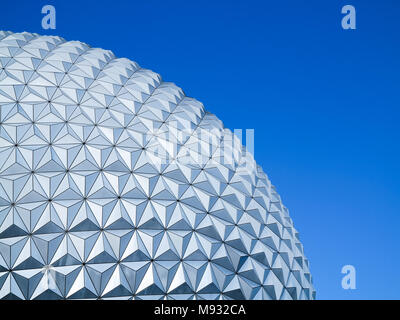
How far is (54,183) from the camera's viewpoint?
14.8 metres

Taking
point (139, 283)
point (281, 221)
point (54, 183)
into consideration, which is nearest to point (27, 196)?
point (54, 183)

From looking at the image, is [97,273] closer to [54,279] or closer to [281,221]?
[54,279]

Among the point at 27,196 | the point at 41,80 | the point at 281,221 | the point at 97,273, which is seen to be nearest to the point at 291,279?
the point at 281,221

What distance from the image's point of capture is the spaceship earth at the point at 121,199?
13.8 m

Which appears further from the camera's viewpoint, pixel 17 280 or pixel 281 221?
pixel 281 221

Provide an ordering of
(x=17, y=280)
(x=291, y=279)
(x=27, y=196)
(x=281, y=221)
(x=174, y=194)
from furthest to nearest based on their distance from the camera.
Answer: (x=281, y=221), (x=291, y=279), (x=174, y=194), (x=27, y=196), (x=17, y=280)

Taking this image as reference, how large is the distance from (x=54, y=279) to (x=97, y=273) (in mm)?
1276

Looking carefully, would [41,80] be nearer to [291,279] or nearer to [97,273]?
[97,273]

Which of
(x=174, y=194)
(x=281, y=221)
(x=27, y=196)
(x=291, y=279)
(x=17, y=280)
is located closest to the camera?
(x=17, y=280)

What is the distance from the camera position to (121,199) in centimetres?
1501

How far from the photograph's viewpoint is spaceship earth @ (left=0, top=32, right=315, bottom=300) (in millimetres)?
13773

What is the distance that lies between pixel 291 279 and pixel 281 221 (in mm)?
2594

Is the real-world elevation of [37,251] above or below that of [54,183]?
below

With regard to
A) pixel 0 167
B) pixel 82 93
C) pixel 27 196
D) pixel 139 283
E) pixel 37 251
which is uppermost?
pixel 82 93
